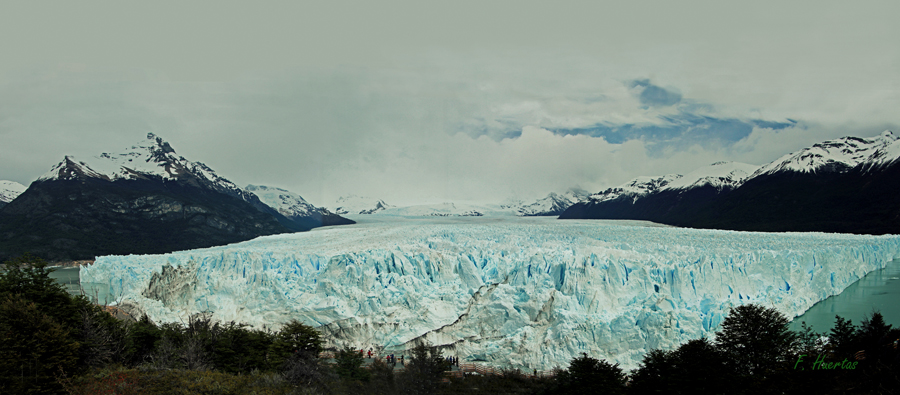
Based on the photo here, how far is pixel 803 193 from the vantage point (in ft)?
255

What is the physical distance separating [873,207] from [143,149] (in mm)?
123652

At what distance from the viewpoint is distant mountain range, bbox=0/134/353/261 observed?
6881 centimetres

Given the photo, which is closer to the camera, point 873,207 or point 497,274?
point 497,274

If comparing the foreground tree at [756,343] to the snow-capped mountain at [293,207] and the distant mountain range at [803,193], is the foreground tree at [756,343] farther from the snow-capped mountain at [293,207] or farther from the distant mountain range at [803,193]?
the snow-capped mountain at [293,207]

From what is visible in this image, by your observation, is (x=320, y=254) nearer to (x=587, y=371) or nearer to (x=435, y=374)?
(x=435, y=374)

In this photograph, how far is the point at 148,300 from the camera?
27.3m

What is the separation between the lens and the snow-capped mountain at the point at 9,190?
126200 mm

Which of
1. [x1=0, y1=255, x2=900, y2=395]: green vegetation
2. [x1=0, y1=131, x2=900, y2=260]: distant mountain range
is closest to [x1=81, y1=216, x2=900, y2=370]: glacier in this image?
[x1=0, y1=255, x2=900, y2=395]: green vegetation

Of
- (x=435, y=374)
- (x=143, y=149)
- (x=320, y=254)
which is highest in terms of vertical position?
(x=143, y=149)

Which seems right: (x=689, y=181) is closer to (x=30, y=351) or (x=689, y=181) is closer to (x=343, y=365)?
(x=343, y=365)

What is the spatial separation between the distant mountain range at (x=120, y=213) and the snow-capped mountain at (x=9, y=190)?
5345cm

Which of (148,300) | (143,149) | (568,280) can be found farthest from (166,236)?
(568,280)

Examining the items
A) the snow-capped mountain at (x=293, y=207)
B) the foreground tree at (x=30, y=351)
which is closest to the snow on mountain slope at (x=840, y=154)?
the snow-capped mountain at (x=293, y=207)

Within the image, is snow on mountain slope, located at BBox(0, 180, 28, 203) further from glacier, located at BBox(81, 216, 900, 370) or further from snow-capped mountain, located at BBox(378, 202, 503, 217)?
glacier, located at BBox(81, 216, 900, 370)
